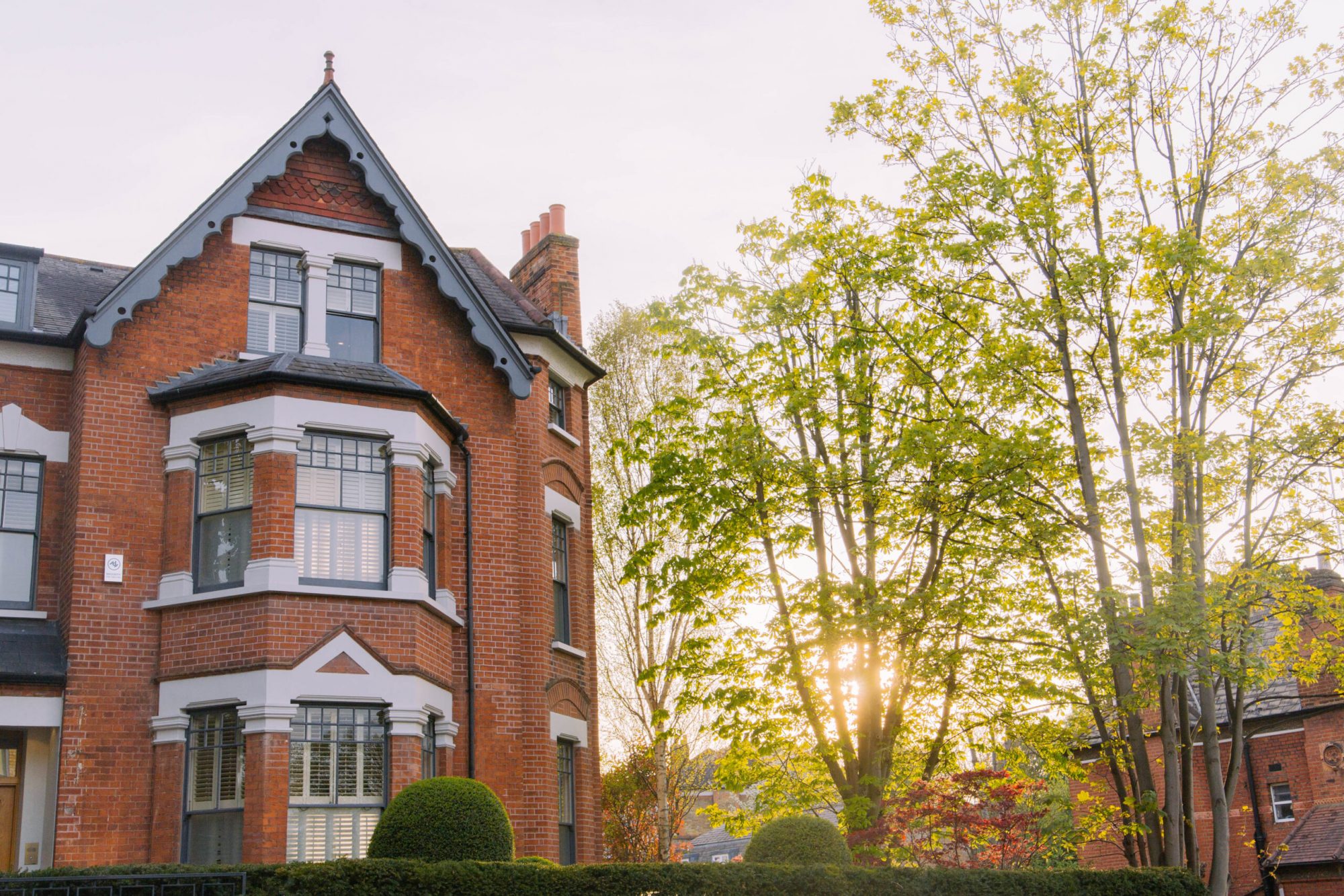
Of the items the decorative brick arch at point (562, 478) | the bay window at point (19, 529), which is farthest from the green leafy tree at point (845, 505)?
the bay window at point (19, 529)

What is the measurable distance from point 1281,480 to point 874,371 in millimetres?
6739

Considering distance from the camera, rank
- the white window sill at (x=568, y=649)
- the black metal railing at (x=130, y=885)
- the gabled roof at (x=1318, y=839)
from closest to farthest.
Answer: the black metal railing at (x=130, y=885)
the white window sill at (x=568, y=649)
the gabled roof at (x=1318, y=839)

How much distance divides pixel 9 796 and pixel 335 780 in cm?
419

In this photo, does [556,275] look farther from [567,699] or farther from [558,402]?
[567,699]

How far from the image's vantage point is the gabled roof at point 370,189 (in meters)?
16.5

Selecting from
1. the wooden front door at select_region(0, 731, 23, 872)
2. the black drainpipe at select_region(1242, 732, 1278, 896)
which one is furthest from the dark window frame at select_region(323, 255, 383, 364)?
the black drainpipe at select_region(1242, 732, 1278, 896)

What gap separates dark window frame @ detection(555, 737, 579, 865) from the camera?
19.1 m

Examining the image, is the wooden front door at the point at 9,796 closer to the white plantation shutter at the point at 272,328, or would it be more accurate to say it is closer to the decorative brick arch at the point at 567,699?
the white plantation shutter at the point at 272,328

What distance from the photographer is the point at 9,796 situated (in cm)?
1530

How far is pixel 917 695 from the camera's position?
68.8 feet

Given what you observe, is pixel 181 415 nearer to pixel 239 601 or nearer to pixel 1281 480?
pixel 239 601

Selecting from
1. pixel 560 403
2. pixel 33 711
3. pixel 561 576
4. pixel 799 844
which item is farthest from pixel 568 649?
pixel 33 711

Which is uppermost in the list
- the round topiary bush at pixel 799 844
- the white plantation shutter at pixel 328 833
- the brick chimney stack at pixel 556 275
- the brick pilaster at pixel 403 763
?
the brick chimney stack at pixel 556 275

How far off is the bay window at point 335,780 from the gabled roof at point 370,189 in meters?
5.85
